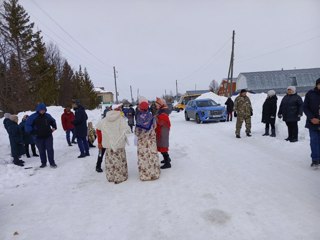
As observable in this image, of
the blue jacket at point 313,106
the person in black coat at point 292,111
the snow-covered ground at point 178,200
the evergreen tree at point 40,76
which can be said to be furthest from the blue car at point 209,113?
the evergreen tree at point 40,76

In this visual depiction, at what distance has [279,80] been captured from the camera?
57125 millimetres

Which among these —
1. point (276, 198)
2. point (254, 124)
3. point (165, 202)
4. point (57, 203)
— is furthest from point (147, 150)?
point (254, 124)

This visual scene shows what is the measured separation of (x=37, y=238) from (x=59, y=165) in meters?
4.52

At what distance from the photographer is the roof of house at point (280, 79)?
56.0 m

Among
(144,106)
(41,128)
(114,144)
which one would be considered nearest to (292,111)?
(144,106)

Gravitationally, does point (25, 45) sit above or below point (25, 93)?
above

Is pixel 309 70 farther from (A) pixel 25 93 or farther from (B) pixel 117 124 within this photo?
(B) pixel 117 124

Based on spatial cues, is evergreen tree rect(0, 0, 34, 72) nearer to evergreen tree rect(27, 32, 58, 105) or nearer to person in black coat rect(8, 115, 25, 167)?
evergreen tree rect(27, 32, 58, 105)

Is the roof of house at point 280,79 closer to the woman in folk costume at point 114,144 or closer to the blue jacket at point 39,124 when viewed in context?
the blue jacket at point 39,124

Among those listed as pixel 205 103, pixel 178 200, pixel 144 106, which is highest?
pixel 144 106

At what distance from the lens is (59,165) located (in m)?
8.21

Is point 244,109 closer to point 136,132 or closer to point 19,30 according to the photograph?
point 136,132

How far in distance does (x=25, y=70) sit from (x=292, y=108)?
26.5 meters

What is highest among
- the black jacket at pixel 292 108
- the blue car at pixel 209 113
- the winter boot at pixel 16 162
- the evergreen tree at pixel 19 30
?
the evergreen tree at pixel 19 30
